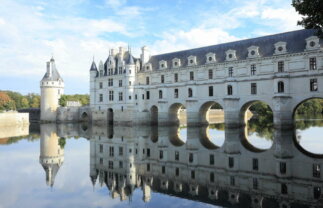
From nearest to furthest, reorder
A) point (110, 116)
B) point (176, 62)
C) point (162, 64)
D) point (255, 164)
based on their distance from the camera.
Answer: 1. point (255, 164)
2. point (176, 62)
3. point (162, 64)
4. point (110, 116)

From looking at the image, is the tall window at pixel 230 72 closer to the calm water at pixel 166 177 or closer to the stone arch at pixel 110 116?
the calm water at pixel 166 177

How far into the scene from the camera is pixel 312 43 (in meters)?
29.5

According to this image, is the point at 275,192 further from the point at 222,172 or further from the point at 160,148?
the point at 160,148

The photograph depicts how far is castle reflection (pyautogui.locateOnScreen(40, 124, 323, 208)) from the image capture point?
31.1 ft

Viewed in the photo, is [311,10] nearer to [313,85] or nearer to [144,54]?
[313,85]

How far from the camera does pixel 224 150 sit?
62.3 feet

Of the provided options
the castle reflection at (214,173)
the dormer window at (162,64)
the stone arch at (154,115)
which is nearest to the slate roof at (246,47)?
the dormer window at (162,64)

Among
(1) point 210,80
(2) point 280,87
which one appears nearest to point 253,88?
(2) point 280,87

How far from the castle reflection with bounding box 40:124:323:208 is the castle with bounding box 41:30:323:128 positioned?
12.2 m

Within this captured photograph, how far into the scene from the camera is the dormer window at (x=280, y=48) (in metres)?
31.4

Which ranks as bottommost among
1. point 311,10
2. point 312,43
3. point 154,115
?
point 154,115

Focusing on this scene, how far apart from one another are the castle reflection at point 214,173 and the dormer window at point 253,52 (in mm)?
15798

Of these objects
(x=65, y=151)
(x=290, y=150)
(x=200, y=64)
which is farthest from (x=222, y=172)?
(x=200, y=64)

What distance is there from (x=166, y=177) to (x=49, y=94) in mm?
48012
